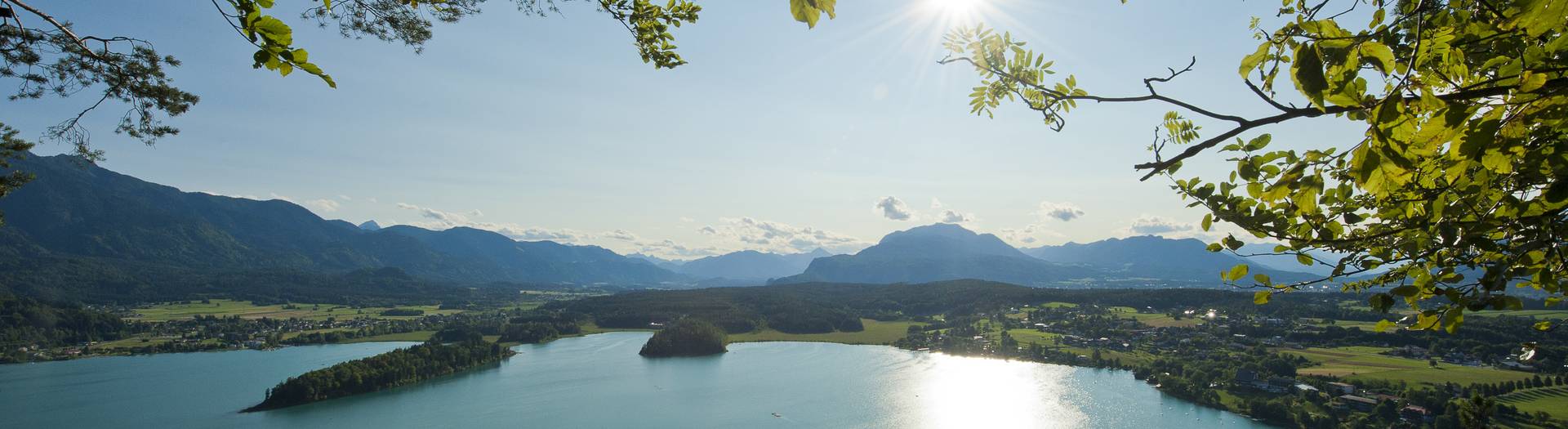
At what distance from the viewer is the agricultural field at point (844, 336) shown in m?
69.4

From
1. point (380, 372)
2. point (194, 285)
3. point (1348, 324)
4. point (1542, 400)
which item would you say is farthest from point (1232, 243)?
point (194, 285)

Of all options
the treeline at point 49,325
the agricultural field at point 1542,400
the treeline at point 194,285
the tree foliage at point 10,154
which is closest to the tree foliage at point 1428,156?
the tree foliage at point 10,154

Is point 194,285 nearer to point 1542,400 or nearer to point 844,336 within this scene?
point 844,336

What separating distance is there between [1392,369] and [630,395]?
160 feet

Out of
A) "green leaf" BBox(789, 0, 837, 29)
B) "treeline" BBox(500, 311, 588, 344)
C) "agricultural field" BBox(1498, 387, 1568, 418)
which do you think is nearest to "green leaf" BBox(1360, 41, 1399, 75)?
"green leaf" BBox(789, 0, 837, 29)

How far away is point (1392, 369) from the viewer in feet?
135

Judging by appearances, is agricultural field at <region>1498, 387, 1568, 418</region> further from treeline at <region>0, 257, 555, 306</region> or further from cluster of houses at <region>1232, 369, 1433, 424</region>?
treeline at <region>0, 257, 555, 306</region>

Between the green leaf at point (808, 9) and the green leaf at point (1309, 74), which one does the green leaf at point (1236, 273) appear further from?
the green leaf at point (808, 9)

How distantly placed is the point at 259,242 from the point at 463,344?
167267 mm

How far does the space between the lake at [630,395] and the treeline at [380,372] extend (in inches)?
36.5

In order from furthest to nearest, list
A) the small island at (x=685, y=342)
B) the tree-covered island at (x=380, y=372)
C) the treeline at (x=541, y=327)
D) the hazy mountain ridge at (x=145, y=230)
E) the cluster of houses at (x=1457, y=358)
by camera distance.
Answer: the hazy mountain ridge at (x=145, y=230) → the treeline at (x=541, y=327) → the small island at (x=685, y=342) → the cluster of houses at (x=1457, y=358) → the tree-covered island at (x=380, y=372)

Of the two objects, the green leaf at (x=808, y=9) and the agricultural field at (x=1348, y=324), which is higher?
the green leaf at (x=808, y=9)

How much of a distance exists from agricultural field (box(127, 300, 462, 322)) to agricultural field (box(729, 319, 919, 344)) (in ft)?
172

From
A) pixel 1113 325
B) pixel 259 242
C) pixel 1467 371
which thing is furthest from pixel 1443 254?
pixel 259 242
